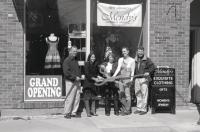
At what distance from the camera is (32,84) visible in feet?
35.9

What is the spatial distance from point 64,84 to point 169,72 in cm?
282

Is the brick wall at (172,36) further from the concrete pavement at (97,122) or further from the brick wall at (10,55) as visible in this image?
the brick wall at (10,55)

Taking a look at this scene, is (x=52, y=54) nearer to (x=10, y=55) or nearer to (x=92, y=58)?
(x=10, y=55)

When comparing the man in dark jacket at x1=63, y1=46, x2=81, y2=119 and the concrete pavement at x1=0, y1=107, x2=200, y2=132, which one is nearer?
the concrete pavement at x1=0, y1=107, x2=200, y2=132

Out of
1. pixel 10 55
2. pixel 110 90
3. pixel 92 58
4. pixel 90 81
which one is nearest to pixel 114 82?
pixel 110 90

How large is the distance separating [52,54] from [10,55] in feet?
3.63

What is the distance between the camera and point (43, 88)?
36.1 feet

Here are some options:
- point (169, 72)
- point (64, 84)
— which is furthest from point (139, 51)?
point (64, 84)

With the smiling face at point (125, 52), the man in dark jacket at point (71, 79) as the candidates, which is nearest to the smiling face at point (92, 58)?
the man in dark jacket at point (71, 79)

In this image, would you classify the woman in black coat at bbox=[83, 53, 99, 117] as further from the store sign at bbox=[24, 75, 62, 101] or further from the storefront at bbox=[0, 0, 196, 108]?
the store sign at bbox=[24, 75, 62, 101]

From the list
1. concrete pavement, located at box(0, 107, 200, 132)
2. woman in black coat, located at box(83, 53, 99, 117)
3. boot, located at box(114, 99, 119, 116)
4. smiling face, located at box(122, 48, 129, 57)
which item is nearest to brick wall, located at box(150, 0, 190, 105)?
smiling face, located at box(122, 48, 129, 57)

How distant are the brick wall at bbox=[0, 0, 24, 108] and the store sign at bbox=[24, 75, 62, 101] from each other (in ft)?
0.99

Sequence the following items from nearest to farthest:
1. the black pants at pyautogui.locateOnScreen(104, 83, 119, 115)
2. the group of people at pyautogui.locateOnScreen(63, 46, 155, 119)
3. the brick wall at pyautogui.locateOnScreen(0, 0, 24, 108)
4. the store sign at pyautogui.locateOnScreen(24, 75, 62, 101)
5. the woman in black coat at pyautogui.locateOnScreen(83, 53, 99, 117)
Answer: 1. the group of people at pyautogui.locateOnScreen(63, 46, 155, 119)
2. the woman in black coat at pyautogui.locateOnScreen(83, 53, 99, 117)
3. the brick wall at pyautogui.locateOnScreen(0, 0, 24, 108)
4. the black pants at pyautogui.locateOnScreen(104, 83, 119, 115)
5. the store sign at pyautogui.locateOnScreen(24, 75, 62, 101)

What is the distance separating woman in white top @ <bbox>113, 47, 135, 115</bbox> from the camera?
35.4ft
